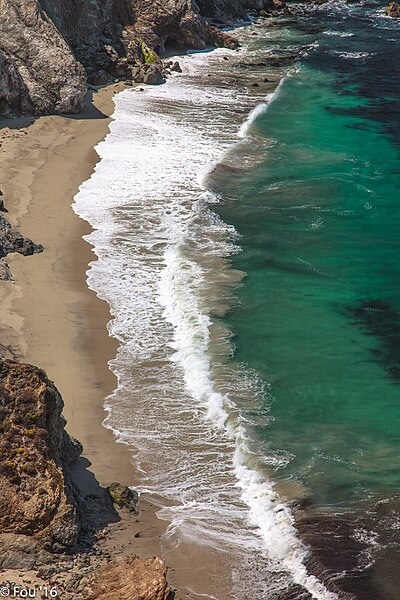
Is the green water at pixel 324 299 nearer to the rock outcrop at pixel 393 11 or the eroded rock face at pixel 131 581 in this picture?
the eroded rock face at pixel 131 581

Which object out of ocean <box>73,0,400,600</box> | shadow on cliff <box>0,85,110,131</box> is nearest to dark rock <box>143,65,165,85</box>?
ocean <box>73,0,400,600</box>

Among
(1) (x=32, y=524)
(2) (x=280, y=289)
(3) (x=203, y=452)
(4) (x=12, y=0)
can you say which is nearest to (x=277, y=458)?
(3) (x=203, y=452)

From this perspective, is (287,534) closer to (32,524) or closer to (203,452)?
(203,452)

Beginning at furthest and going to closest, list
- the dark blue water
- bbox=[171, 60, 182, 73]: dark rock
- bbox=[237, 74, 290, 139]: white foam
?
1. bbox=[171, 60, 182, 73]: dark rock
2. bbox=[237, 74, 290, 139]: white foam
3. the dark blue water

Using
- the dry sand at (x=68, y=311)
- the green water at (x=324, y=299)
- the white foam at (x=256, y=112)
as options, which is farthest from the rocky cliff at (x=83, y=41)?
the green water at (x=324, y=299)

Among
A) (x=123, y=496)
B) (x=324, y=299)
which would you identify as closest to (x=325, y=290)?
(x=324, y=299)

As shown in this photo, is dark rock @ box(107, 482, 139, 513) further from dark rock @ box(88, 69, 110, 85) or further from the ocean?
dark rock @ box(88, 69, 110, 85)

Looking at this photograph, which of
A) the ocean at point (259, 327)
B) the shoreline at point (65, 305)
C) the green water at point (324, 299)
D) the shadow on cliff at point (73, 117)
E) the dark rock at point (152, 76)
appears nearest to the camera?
the ocean at point (259, 327)
